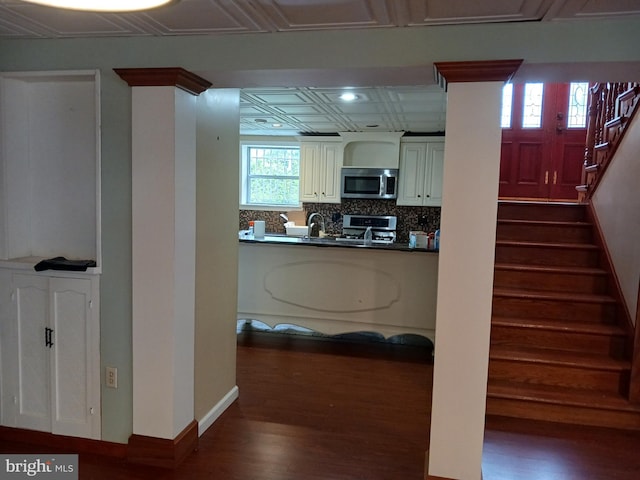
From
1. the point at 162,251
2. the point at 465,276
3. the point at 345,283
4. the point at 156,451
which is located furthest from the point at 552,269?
the point at 156,451

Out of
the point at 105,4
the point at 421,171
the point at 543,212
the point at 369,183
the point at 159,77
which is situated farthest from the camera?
the point at 369,183

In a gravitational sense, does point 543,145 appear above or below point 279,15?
above

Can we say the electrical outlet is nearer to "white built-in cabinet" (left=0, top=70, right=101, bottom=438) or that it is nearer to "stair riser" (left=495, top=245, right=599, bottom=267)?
Answer: "white built-in cabinet" (left=0, top=70, right=101, bottom=438)

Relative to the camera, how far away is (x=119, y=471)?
2.30m

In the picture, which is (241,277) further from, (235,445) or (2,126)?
(2,126)

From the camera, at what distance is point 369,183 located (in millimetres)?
6344

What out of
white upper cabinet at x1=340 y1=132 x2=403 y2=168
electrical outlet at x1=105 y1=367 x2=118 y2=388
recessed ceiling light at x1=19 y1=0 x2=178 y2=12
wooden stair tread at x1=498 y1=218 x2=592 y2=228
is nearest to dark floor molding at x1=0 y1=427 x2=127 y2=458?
electrical outlet at x1=105 y1=367 x2=118 y2=388

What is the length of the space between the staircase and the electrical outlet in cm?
244

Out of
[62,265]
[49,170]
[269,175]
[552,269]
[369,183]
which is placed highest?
[269,175]

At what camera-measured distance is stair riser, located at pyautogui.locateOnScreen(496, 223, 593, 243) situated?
4.07 metres

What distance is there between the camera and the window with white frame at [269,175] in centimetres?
704

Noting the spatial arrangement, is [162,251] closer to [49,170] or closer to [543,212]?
[49,170]

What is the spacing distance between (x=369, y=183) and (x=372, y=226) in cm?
64

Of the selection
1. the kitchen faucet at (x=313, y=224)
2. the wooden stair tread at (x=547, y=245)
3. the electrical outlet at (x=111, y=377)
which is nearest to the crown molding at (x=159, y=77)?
the electrical outlet at (x=111, y=377)
